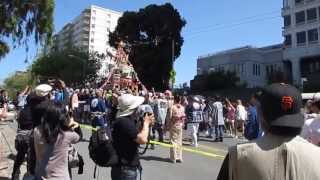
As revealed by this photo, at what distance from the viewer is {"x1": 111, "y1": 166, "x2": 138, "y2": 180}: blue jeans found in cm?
531

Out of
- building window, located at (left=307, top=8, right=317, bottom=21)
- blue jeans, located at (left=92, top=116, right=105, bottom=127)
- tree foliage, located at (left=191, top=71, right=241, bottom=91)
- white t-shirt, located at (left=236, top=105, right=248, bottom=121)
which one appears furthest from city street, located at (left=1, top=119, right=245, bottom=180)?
tree foliage, located at (left=191, top=71, right=241, bottom=91)

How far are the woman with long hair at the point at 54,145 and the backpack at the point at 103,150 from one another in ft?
0.98

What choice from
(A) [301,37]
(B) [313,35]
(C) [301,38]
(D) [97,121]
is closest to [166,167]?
(D) [97,121]

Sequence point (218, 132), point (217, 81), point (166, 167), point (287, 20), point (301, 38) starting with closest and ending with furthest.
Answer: point (166, 167) < point (218, 132) < point (301, 38) < point (287, 20) < point (217, 81)

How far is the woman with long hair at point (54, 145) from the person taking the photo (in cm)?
546

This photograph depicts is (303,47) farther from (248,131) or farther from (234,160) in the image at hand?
(234,160)

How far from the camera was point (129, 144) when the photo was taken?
5367 mm

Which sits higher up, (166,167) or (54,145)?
(54,145)

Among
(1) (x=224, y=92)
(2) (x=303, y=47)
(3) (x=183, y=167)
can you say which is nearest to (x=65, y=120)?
(3) (x=183, y=167)

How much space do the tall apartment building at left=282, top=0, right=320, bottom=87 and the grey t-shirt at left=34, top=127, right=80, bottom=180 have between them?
209ft

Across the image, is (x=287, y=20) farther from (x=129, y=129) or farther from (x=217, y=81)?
(x=129, y=129)

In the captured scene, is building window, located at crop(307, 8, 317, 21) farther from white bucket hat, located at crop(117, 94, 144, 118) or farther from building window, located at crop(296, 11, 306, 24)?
white bucket hat, located at crop(117, 94, 144, 118)

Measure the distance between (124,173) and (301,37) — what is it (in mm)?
68556

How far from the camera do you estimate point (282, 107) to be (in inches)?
102
